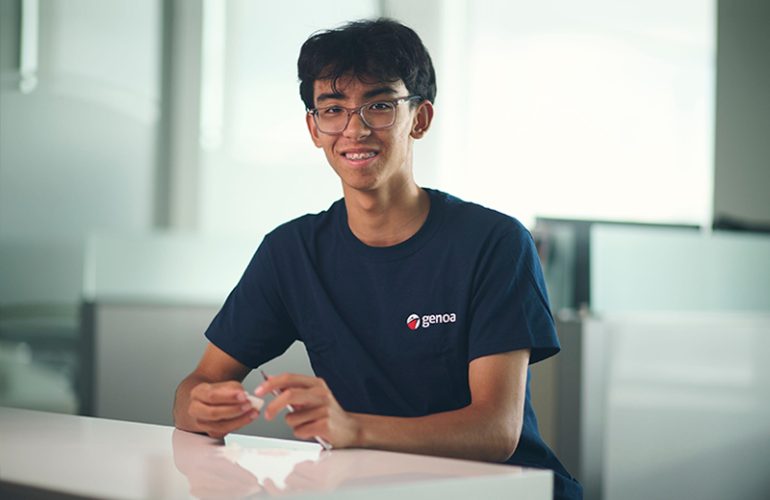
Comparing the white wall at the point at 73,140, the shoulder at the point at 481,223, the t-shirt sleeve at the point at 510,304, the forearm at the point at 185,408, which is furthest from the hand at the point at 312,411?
the white wall at the point at 73,140

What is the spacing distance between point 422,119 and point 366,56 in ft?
0.53

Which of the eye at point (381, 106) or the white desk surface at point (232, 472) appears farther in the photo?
the eye at point (381, 106)

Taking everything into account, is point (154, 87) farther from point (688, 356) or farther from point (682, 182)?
point (682, 182)

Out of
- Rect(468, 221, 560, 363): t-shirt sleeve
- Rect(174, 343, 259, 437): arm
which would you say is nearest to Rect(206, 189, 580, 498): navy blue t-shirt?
Rect(468, 221, 560, 363): t-shirt sleeve

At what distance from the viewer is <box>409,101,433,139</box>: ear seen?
1.76 m

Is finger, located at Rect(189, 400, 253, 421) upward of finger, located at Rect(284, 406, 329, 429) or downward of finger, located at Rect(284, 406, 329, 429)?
downward

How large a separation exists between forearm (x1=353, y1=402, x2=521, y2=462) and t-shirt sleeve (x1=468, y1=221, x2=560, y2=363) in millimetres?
109

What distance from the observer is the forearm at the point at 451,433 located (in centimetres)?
126

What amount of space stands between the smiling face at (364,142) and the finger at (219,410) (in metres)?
0.47

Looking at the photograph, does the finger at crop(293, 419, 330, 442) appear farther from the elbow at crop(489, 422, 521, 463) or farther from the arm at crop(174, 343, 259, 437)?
the elbow at crop(489, 422, 521, 463)

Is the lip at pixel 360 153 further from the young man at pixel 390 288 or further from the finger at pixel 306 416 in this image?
the finger at pixel 306 416

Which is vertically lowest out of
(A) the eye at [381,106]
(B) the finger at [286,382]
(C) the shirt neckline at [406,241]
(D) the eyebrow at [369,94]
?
(B) the finger at [286,382]

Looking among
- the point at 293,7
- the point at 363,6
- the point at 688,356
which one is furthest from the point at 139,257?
the point at 688,356

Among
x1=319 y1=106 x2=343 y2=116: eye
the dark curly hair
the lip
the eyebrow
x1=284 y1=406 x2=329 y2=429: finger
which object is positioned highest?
the dark curly hair
